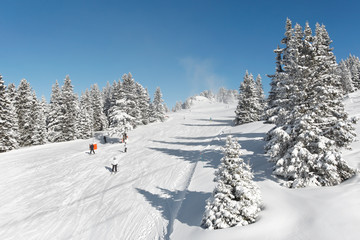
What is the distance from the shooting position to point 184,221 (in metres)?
10.3

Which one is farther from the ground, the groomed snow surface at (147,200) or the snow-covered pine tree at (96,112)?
the snow-covered pine tree at (96,112)

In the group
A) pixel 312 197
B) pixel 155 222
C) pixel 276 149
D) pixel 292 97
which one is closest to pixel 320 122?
pixel 292 97

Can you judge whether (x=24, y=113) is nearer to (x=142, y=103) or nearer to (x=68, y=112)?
(x=68, y=112)

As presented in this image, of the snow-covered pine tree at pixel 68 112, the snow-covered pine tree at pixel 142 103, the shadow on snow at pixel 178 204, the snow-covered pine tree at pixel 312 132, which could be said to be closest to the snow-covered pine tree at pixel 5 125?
the snow-covered pine tree at pixel 68 112

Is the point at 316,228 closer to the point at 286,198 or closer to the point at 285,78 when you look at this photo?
the point at 286,198

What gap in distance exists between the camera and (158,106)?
65.2 m

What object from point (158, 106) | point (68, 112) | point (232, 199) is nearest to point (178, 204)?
point (232, 199)

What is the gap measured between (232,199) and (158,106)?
5772cm

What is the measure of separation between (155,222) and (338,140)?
445 inches

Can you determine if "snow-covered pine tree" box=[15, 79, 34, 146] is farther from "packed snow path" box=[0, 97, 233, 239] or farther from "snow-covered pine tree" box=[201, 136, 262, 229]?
"snow-covered pine tree" box=[201, 136, 262, 229]

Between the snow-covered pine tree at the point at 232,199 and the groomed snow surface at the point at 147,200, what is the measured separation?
42 centimetres

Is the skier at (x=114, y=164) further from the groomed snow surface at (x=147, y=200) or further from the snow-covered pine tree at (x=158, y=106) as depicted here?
the snow-covered pine tree at (x=158, y=106)

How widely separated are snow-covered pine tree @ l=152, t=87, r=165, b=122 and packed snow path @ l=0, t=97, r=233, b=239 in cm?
3583

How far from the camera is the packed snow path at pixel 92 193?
11445 millimetres
